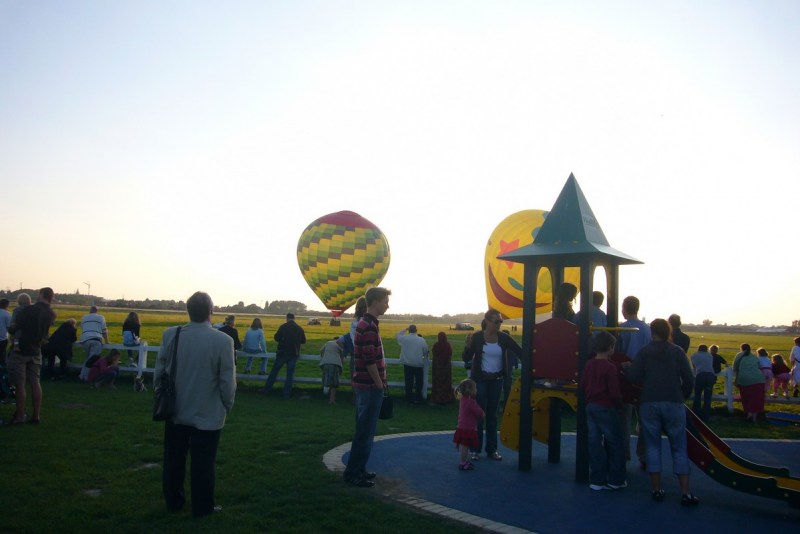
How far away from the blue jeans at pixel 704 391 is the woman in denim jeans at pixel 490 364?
751cm

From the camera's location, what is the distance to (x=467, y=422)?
823 cm

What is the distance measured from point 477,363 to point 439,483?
2059 mm

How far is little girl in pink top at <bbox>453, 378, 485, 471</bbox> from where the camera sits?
8102mm

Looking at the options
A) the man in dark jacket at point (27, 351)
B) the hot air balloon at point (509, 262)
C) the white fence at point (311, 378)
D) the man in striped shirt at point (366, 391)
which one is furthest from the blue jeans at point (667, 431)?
the hot air balloon at point (509, 262)

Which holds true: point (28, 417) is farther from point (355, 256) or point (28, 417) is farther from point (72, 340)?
point (355, 256)

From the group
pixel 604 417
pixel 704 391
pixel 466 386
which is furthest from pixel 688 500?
pixel 704 391

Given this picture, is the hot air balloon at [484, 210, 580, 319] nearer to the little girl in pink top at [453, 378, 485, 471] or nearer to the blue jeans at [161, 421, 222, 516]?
the little girl in pink top at [453, 378, 485, 471]

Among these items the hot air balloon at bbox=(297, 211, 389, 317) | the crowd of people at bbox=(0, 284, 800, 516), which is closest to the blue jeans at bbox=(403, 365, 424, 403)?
the crowd of people at bbox=(0, 284, 800, 516)

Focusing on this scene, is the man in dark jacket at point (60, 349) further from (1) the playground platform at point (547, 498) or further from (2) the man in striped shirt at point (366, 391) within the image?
(2) the man in striped shirt at point (366, 391)

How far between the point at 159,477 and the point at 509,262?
869 inches

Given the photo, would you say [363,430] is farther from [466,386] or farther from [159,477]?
[159,477]

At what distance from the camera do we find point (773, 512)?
6.58 meters

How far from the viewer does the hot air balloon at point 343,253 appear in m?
34.5

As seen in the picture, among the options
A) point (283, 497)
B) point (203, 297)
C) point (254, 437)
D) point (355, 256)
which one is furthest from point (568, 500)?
point (355, 256)
